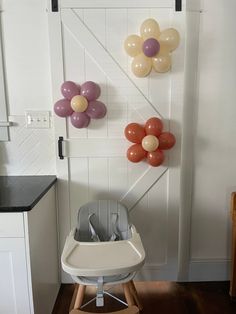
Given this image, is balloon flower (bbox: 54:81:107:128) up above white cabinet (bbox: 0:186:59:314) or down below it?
above

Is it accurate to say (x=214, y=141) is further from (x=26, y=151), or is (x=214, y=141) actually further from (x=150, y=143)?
(x=26, y=151)

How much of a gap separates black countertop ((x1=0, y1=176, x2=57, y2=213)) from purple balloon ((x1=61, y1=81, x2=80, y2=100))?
0.57 m

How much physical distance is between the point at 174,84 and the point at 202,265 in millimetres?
1345

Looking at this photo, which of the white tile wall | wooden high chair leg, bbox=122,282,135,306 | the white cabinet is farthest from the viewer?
the white tile wall

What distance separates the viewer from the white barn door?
1.75 m

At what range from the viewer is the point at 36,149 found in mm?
1922

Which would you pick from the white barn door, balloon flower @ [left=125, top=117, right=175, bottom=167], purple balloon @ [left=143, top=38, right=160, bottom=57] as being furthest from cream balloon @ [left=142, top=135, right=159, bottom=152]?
purple balloon @ [left=143, top=38, right=160, bottom=57]

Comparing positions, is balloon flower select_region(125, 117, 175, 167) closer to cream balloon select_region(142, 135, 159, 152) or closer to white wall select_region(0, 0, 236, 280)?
cream balloon select_region(142, 135, 159, 152)

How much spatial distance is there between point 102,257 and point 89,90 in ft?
3.23

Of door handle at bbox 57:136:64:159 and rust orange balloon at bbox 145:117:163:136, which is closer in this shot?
rust orange balloon at bbox 145:117:163:136

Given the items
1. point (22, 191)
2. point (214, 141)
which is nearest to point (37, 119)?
point (22, 191)

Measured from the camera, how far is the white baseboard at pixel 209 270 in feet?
6.77

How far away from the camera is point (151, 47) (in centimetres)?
158

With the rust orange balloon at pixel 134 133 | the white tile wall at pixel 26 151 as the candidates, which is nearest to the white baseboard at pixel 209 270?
the rust orange balloon at pixel 134 133
